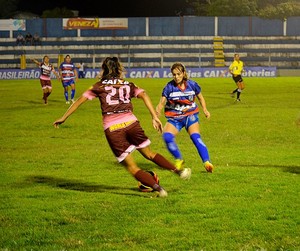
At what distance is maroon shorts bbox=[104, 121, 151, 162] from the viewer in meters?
10.2

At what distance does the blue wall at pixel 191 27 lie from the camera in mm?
69312

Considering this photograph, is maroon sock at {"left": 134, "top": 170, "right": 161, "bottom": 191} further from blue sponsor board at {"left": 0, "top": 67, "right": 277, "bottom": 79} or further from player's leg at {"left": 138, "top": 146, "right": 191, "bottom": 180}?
blue sponsor board at {"left": 0, "top": 67, "right": 277, "bottom": 79}

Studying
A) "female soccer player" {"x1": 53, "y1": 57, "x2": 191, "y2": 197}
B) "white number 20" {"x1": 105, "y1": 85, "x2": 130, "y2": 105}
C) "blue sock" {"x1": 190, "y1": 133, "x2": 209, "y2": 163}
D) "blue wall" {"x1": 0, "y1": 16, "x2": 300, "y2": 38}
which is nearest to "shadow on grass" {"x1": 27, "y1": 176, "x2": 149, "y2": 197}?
"female soccer player" {"x1": 53, "y1": 57, "x2": 191, "y2": 197}

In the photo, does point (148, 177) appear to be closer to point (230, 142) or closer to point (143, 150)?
point (143, 150)

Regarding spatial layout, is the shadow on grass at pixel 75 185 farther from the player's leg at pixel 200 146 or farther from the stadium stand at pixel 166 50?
the stadium stand at pixel 166 50

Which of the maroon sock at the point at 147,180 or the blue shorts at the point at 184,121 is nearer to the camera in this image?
the maroon sock at the point at 147,180

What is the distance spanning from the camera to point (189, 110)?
1290cm

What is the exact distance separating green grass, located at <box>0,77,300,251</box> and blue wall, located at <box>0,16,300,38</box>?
49396 mm

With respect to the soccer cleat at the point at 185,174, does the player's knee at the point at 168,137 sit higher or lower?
higher

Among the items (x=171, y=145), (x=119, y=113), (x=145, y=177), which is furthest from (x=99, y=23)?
(x=145, y=177)

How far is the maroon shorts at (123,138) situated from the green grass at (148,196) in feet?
2.10

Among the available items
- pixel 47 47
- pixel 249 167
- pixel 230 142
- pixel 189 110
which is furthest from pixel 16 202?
pixel 47 47

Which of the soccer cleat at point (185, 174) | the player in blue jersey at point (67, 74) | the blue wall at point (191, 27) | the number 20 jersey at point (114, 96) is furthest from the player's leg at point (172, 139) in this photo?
the blue wall at point (191, 27)

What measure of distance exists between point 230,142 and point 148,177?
7628mm
